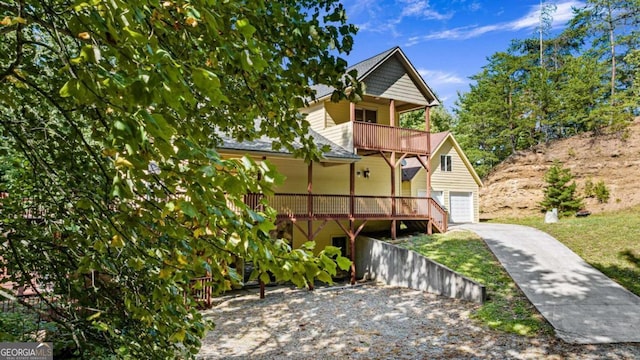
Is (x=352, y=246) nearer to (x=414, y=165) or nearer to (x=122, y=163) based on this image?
(x=414, y=165)

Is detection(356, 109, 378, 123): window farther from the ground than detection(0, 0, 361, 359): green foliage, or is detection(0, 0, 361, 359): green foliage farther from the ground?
detection(356, 109, 378, 123): window

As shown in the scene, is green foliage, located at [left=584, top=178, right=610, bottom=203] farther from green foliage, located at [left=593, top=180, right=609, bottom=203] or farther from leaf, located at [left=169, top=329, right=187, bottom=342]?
leaf, located at [left=169, top=329, right=187, bottom=342]

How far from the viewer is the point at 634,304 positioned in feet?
28.3

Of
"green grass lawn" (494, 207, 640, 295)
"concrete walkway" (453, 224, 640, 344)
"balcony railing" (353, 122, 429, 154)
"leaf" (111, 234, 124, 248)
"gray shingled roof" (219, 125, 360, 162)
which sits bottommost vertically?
"concrete walkway" (453, 224, 640, 344)

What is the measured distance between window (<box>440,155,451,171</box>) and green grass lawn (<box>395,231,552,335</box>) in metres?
6.70

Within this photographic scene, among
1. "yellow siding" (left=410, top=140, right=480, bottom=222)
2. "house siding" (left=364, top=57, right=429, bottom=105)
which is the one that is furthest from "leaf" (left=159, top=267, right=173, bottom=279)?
"yellow siding" (left=410, top=140, right=480, bottom=222)

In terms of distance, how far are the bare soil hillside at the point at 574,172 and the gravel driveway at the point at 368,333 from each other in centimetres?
1761

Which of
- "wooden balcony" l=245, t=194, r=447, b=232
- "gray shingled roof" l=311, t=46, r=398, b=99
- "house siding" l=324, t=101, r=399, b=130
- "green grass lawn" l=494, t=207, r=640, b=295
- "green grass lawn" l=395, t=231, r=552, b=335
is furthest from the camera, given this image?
"house siding" l=324, t=101, r=399, b=130

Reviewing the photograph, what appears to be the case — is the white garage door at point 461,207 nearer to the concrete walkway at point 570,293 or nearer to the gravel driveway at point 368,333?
the concrete walkway at point 570,293

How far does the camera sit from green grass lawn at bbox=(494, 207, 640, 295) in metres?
10.7

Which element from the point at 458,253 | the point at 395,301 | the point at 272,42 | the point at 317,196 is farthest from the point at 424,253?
the point at 272,42

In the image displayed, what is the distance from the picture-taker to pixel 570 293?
30.8ft

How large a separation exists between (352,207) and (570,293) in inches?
297

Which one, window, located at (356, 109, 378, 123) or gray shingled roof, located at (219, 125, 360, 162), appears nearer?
gray shingled roof, located at (219, 125, 360, 162)
